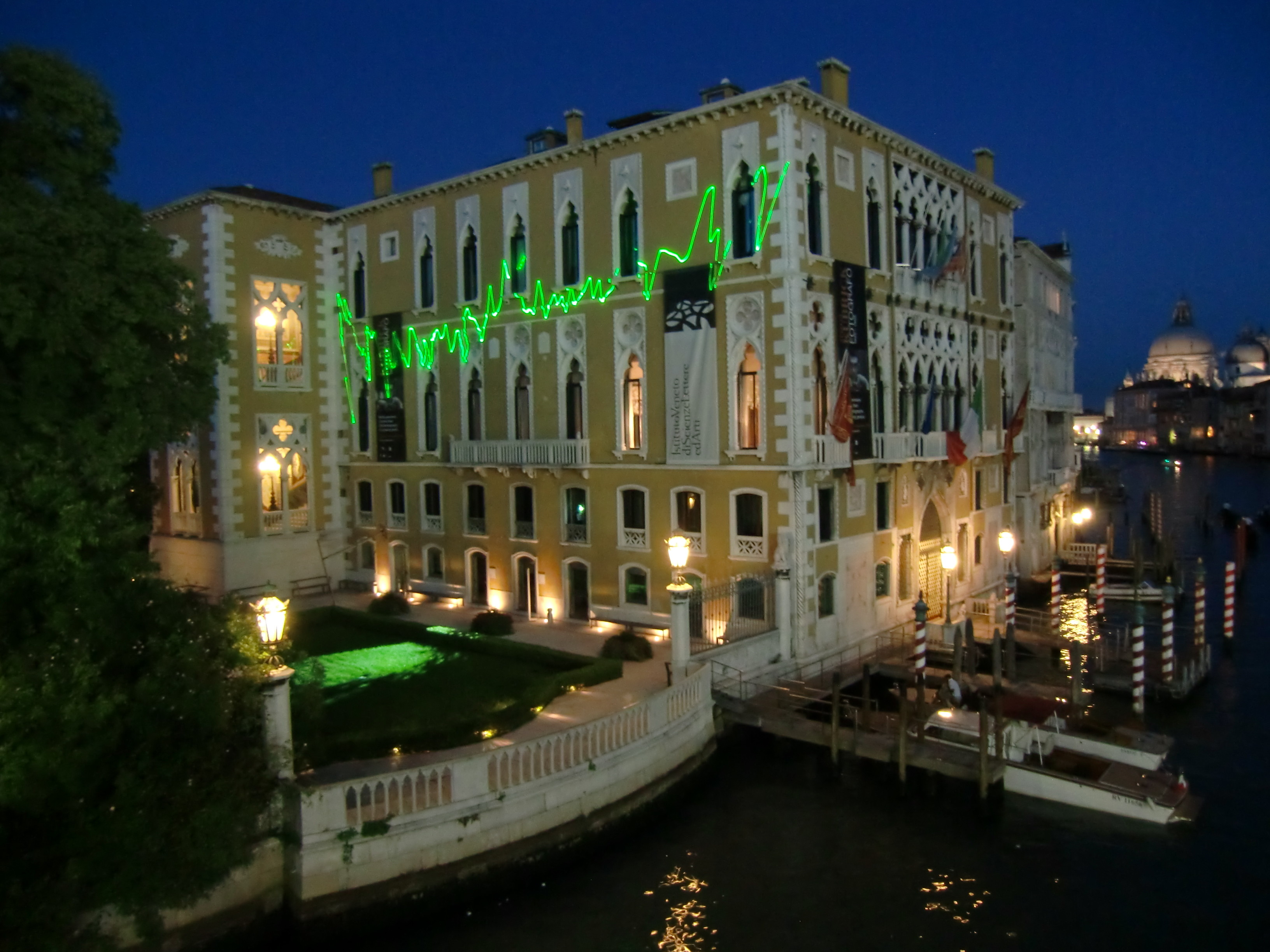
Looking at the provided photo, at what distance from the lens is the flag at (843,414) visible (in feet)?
68.4

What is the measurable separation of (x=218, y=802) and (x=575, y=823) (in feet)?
17.0

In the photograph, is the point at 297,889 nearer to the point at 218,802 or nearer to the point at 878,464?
the point at 218,802

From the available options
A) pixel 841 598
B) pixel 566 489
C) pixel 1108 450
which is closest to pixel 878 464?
pixel 841 598

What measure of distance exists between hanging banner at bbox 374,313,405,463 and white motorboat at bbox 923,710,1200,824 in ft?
56.0

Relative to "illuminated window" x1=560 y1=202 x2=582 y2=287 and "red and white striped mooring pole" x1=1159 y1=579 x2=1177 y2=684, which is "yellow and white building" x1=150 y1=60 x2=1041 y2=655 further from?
"red and white striped mooring pole" x1=1159 y1=579 x2=1177 y2=684

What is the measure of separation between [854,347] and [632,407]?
530 centimetres

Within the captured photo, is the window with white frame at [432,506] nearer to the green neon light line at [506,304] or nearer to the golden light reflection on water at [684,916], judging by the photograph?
the green neon light line at [506,304]

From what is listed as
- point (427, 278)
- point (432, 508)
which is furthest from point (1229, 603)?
point (427, 278)

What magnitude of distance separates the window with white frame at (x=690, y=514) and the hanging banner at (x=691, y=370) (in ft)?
2.38

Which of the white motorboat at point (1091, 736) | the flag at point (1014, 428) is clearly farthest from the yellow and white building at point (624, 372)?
the white motorboat at point (1091, 736)

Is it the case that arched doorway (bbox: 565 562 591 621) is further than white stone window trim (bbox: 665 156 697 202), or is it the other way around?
arched doorway (bbox: 565 562 591 621)

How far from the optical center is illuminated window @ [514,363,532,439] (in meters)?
25.6

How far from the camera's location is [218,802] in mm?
11000

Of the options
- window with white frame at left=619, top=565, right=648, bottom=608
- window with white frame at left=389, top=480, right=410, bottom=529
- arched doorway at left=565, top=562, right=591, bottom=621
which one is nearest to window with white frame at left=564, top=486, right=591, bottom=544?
arched doorway at left=565, top=562, right=591, bottom=621
